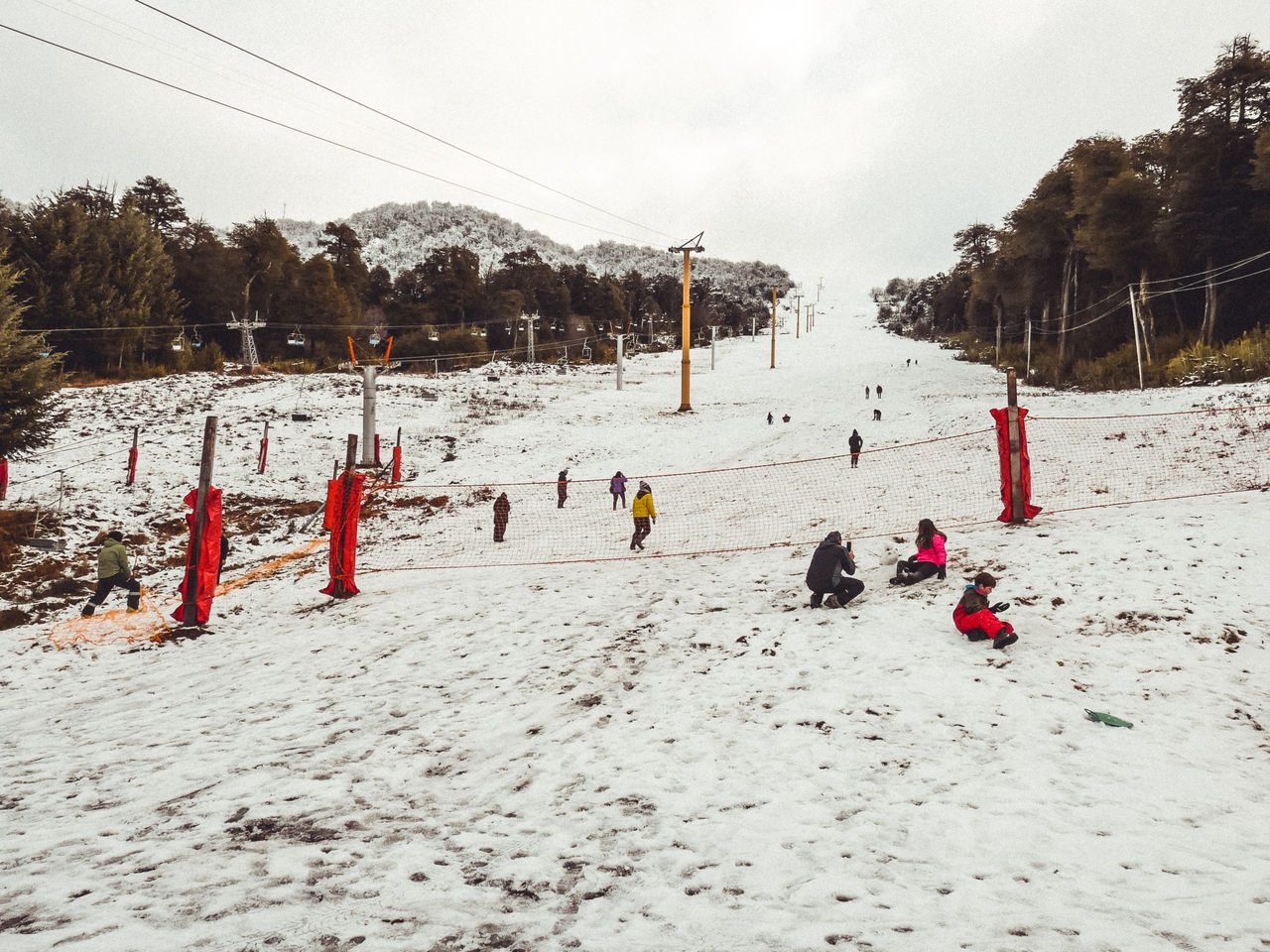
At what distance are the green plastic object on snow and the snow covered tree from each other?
24084mm

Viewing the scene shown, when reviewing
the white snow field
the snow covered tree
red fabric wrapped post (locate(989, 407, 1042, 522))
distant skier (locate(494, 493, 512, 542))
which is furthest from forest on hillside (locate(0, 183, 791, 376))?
red fabric wrapped post (locate(989, 407, 1042, 522))

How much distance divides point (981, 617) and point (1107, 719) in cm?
192

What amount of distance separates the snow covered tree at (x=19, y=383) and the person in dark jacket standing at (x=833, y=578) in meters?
21.1

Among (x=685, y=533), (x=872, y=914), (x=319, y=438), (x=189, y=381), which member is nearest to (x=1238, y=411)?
(x=685, y=533)

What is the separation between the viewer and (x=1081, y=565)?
31.8 feet

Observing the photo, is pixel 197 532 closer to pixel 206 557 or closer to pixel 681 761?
pixel 206 557

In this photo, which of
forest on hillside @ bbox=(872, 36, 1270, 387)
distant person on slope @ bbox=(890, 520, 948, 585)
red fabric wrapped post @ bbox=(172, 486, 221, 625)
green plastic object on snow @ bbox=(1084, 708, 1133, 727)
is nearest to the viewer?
green plastic object on snow @ bbox=(1084, 708, 1133, 727)

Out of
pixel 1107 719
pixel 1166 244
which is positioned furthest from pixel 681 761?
pixel 1166 244

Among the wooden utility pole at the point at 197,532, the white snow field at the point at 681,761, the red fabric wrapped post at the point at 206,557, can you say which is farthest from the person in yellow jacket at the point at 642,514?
the wooden utility pole at the point at 197,532

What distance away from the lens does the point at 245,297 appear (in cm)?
5350

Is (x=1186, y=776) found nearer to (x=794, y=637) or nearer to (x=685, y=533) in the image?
(x=794, y=637)

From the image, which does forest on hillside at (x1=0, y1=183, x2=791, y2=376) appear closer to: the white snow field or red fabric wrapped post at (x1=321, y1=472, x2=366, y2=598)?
red fabric wrapped post at (x1=321, y1=472, x2=366, y2=598)

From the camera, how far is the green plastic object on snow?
20.1ft

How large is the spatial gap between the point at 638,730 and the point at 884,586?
5859 millimetres
